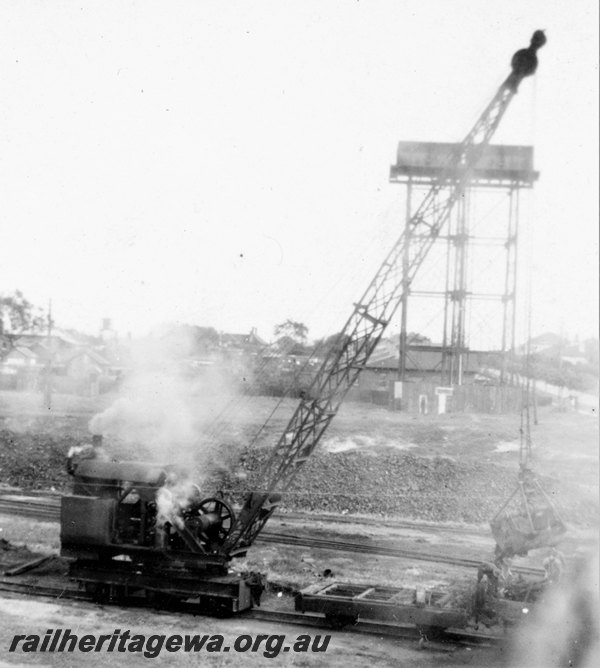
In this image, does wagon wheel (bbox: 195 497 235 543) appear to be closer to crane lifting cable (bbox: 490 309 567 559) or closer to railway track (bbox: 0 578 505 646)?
railway track (bbox: 0 578 505 646)

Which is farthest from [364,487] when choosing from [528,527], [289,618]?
[528,527]

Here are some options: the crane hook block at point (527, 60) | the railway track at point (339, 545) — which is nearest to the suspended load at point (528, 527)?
the railway track at point (339, 545)

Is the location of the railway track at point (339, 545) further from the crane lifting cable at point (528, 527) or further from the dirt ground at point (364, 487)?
the crane lifting cable at point (528, 527)

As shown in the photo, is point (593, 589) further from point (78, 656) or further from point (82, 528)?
point (82, 528)

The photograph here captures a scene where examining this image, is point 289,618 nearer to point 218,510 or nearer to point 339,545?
point 218,510

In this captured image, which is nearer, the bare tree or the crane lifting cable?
the crane lifting cable

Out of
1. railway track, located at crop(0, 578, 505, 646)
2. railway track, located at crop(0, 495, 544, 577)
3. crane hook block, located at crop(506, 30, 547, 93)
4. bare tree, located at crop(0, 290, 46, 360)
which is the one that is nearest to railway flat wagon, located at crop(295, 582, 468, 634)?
railway track, located at crop(0, 578, 505, 646)
